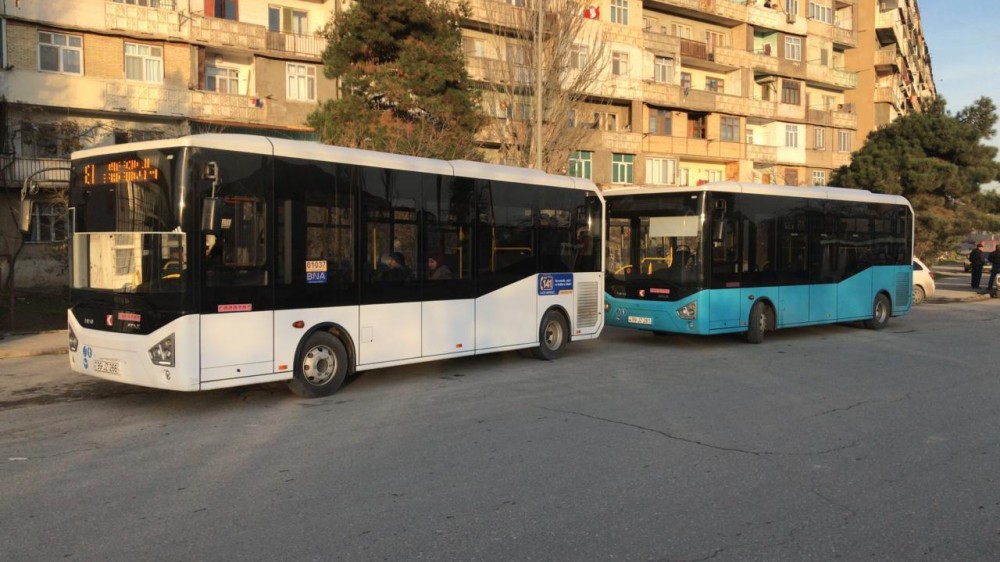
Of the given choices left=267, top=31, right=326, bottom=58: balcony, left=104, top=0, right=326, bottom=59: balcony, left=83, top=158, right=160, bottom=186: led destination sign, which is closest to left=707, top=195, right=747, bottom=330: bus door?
left=83, top=158, right=160, bottom=186: led destination sign

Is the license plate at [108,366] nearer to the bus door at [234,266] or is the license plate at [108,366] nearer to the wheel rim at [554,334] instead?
the bus door at [234,266]

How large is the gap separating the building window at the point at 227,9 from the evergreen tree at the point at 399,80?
6.99 metres

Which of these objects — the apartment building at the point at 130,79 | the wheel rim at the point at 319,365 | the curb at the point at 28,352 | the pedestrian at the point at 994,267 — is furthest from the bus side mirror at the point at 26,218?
the pedestrian at the point at 994,267

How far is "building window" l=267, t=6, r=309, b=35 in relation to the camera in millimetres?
31141

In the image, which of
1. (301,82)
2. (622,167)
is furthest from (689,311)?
(622,167)

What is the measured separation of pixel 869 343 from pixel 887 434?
8.91 m

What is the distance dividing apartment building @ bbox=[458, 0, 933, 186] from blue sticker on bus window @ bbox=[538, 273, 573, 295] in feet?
73.7

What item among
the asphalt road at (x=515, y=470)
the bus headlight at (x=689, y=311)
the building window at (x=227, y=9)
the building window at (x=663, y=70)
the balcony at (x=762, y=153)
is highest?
the building window at (x=663, y=70)

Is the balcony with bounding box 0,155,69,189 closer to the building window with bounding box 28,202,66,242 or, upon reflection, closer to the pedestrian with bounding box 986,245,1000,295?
the building window with bounding box 28,202,66,242

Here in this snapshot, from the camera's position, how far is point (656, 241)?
48.4ft

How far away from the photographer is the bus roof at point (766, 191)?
14.5 m

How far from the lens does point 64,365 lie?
12211 mm

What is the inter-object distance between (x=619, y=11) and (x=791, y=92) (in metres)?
15.9

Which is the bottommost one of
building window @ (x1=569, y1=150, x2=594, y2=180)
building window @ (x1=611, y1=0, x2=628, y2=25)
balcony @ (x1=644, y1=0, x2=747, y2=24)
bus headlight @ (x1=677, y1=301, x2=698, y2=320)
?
bus headlight @ (x1=677, y1=301, x2=698, y2=320)
